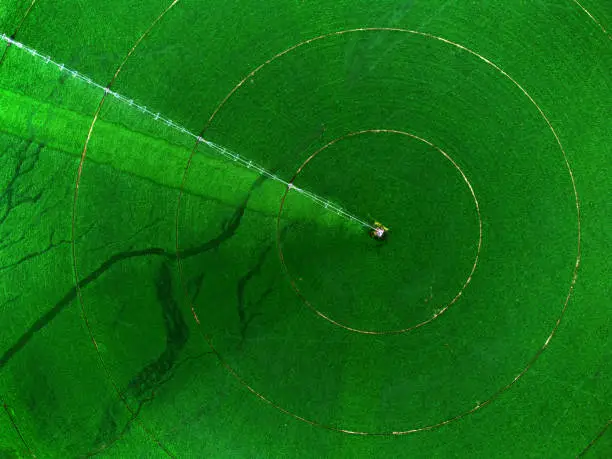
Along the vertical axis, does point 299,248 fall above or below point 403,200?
below

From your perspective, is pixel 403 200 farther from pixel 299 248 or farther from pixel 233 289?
pixel 233 289

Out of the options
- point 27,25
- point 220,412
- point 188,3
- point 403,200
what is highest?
point 188,3

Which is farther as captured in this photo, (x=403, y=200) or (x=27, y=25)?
(x=27, y=25)

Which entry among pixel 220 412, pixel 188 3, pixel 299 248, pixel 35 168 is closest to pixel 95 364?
pixel 220 412

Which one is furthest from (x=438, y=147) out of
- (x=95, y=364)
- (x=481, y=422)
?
(x=95, y=364)

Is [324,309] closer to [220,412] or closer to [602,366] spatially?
[220,412]

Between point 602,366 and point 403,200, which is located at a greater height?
point 403,200
